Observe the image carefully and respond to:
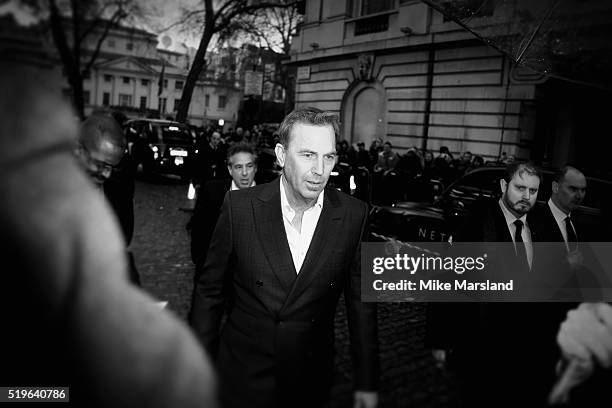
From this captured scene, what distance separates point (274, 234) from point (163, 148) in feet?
49.2

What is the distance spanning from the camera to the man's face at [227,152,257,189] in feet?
13.7

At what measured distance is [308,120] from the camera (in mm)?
1907

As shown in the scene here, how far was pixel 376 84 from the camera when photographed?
20641 mm

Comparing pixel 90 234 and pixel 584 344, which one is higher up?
pixel 90 234

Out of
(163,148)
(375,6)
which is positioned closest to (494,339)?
(163,148)

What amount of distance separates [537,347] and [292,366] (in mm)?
890

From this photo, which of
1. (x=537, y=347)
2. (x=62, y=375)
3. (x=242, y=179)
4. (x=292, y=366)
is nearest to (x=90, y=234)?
(x=62, y=375)

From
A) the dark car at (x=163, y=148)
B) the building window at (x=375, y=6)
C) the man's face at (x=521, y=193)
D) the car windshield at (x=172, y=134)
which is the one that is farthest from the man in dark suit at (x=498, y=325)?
the building window at (x=375, y=6)

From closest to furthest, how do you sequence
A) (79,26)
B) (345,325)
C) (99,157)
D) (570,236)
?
(79,26)
(99,157)
(570,236)
(345,325)

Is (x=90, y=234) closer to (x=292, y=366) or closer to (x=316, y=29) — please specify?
(x=292, y=366)

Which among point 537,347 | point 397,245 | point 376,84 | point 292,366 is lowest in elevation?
point 397,245

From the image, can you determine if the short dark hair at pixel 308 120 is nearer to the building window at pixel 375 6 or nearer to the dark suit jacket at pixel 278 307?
the dark suit jacket at pixel 278 307

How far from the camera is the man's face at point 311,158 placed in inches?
72.1

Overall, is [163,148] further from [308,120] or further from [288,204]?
[308,120]
